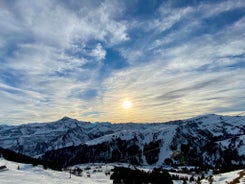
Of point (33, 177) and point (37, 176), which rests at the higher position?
point (33, 177)

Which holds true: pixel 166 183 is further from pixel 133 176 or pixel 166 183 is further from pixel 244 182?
pixel 244 182

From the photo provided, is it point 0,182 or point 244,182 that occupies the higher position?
point 0,182

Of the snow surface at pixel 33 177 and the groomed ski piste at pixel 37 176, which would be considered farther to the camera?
the groomed ski piste at pixel 37 176

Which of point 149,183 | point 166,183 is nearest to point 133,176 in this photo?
point 149,183

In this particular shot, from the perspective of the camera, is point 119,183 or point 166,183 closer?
point 119,183

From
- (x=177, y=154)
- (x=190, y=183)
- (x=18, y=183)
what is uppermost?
(x=177, y=154)

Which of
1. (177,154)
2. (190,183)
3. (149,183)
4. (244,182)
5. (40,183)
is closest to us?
(177,154)

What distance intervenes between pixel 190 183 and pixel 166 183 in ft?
84.6

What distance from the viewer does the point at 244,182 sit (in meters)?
48.5

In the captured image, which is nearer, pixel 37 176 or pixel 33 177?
pixel 33 177

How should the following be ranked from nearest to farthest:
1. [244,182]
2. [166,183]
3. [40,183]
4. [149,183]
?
1. [40,183]
2. [244,182]
3. [149,183]
4. [166,183]

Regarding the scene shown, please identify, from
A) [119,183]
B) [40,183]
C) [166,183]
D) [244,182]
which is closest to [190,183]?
[166,183]

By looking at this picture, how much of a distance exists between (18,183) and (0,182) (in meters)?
2.67

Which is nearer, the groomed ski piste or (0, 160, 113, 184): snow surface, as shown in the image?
(0, 160, 113, 184): snow surface
